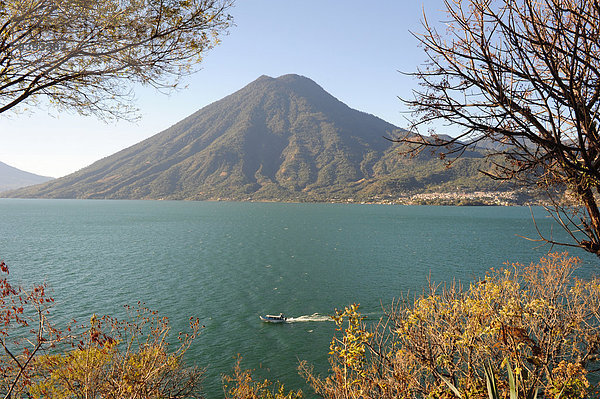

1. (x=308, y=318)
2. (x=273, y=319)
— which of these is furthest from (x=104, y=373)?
(x=308, y=318)

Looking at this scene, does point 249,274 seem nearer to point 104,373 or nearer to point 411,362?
point 104,373

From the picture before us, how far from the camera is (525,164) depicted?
4992 millimetres

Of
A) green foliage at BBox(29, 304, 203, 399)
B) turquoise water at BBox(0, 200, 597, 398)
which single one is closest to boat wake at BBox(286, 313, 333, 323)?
turquoise water at BBox(0, 200, 597, 398)

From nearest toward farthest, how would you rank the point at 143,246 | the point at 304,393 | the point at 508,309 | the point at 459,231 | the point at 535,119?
the point at 535,119 < the point at 508,309 < the point at 304,393 < the point at 143,246 < the point at 459,231

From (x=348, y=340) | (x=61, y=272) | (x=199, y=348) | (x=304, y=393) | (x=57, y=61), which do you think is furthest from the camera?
(x=61, y=272)

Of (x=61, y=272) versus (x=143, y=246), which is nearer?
(x=61, y=272)

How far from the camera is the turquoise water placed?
27156mm

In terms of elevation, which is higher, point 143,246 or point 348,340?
point 348,340

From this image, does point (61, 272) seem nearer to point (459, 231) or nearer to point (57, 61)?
point (57, 61)

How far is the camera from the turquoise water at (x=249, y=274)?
27156mm

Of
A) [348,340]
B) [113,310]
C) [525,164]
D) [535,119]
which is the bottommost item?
[113,310]

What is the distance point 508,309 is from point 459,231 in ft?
292

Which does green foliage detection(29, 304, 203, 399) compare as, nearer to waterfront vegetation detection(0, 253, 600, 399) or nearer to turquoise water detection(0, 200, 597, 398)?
waterfront vegetation detection(0, 253, 600, 399)

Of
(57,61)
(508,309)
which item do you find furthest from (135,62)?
(508,309)
